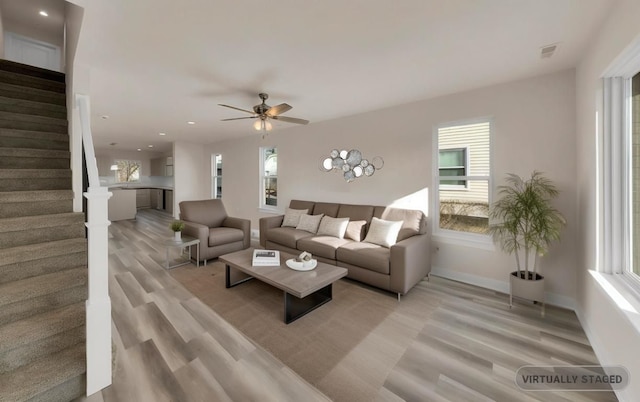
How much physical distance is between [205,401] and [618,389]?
2630mm

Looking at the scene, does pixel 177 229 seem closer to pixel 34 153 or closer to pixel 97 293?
pixel 34 153

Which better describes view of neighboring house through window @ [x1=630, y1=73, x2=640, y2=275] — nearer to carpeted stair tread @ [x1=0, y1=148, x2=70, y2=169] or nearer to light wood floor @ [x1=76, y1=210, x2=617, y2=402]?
light wood floor @ [x1=76, y1=210, x2=617, y2=402]

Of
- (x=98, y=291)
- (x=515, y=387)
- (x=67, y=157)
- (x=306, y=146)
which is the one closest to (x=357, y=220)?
(x=306, y=146)

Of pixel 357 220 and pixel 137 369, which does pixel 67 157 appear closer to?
pixel 137 369

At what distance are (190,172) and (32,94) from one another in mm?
4934

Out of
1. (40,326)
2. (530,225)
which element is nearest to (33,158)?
(40,326)

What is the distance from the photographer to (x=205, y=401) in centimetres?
157

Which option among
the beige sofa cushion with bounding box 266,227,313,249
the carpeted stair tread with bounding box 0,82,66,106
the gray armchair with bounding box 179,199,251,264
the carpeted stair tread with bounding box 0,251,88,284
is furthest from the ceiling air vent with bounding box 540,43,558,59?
the carpeted stair tread with bounding box 0,82,66,106

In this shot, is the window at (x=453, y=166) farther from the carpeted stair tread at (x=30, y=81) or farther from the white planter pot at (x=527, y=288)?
the carpeted stair tread at (x=30, y=81)

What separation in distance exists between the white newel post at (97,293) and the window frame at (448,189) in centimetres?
368

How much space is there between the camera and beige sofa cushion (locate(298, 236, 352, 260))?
362cm

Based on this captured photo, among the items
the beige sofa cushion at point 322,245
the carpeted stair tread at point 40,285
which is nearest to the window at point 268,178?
the beige sofa cushion at point 322,245

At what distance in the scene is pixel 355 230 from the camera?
156 inches

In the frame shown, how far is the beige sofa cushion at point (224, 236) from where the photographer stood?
4145mm
